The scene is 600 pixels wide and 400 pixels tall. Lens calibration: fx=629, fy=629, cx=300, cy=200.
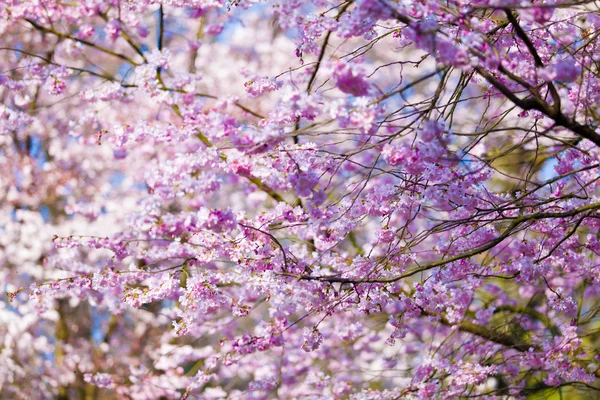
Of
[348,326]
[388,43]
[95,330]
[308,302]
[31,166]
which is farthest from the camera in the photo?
[388,43]

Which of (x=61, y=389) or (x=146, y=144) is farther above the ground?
(x=146, y=144)

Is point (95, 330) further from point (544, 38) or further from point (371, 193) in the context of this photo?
point (544, 38)

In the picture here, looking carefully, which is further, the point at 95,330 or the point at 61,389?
the point at 95,330

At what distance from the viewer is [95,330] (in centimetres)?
1112

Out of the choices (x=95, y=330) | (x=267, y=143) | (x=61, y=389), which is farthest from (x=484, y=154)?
(x=95, y=330)

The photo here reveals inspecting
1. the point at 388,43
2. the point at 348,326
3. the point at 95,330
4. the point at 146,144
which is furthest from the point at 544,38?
the point at 388,43

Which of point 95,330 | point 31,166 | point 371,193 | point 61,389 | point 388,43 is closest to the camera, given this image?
point 371,193

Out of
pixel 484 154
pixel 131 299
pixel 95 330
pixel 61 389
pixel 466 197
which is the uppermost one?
pixel 95 330

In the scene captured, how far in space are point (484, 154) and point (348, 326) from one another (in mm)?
1795

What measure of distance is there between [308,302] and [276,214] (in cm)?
58

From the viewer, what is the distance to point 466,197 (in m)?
3.21

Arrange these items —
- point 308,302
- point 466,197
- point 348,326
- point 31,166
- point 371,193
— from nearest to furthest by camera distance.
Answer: point 466,197
point 371,193
point 308,302
point 348,326
point 31,166

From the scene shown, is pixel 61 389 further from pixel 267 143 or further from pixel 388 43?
pixel 388 43

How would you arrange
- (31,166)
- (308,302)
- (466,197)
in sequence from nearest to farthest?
(466,197)
(308,302)
(31,166)
